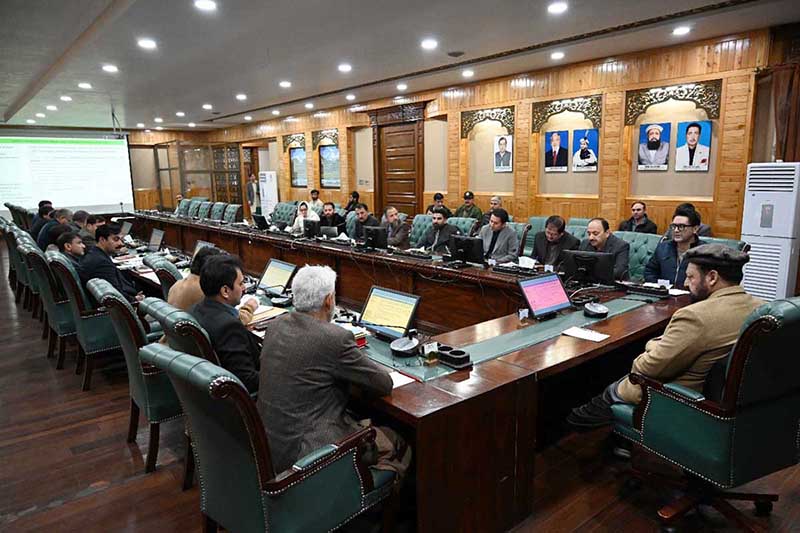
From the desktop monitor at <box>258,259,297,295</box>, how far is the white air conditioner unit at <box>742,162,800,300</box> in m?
4.77

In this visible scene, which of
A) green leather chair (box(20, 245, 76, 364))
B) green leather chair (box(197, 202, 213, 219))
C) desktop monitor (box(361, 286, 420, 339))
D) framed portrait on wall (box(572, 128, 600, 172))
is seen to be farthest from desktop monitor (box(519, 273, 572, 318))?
green leather chair (box(197, 202, 213, 219))

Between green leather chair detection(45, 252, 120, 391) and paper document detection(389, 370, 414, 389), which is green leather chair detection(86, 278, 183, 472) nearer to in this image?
green leather chair detection(45, 252, 120, 391)

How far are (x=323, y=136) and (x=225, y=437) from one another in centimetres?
1052

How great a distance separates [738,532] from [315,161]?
35.5ft

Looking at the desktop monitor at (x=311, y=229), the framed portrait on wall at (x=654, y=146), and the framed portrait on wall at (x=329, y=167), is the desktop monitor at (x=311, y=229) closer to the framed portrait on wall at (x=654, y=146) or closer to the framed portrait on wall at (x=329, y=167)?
the framed portrait on wall at (x=654, y=146)

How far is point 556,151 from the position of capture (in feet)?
23.7

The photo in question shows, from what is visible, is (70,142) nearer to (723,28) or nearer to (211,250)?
(211,250)

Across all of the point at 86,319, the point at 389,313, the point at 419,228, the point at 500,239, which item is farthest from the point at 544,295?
the point at 419,228

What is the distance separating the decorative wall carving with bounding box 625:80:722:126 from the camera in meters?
5.69

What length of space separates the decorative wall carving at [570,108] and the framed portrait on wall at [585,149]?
0.55 feet

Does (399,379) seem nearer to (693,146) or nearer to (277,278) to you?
(277,278)

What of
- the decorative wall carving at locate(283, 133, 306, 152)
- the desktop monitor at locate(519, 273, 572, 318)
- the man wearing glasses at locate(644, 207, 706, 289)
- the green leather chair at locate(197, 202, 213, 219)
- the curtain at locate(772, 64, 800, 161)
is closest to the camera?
the desktop monitor at locate(519, 273, 572, 318)

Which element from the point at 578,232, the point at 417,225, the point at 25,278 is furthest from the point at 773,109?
the point at 25,278

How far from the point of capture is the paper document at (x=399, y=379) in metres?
1.92
